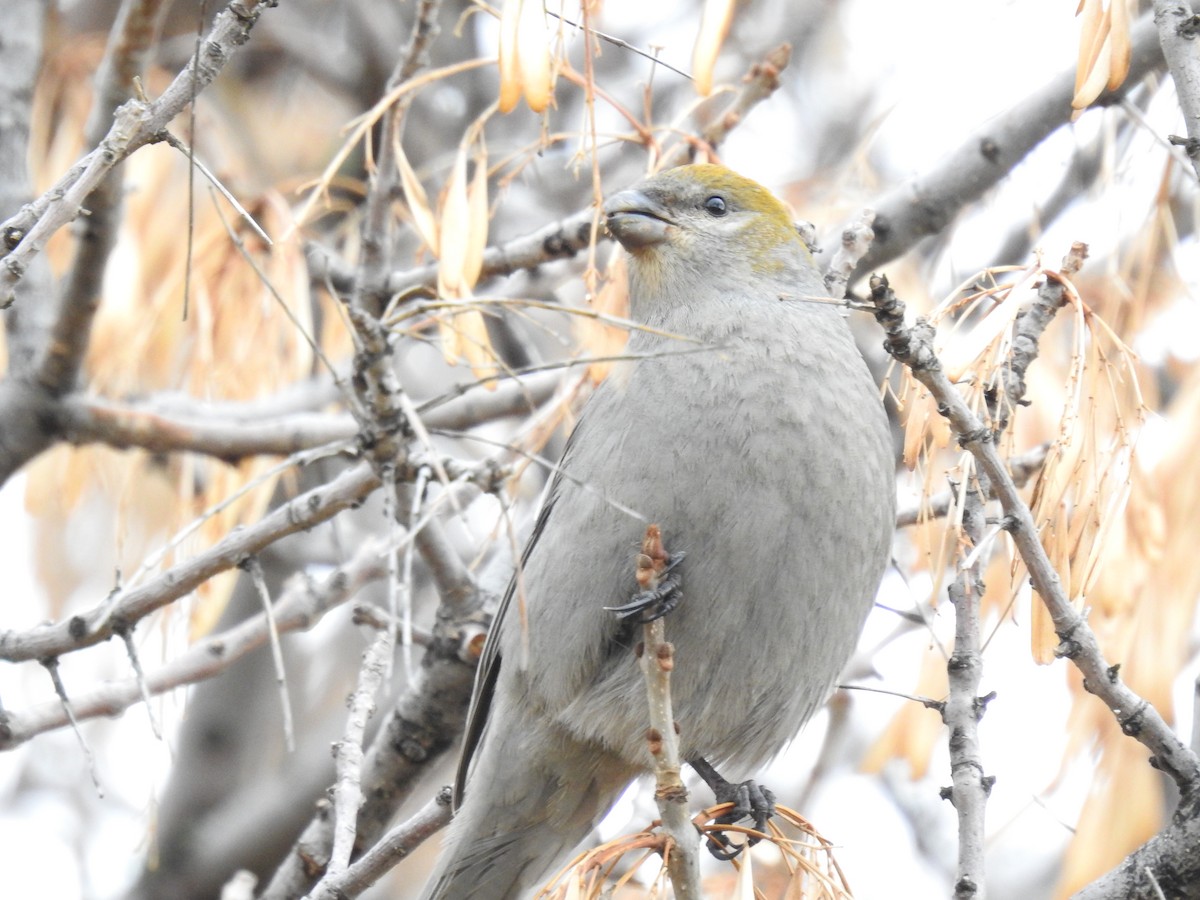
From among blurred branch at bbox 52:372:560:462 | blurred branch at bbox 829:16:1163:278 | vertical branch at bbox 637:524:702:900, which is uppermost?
blurred branch at bbox 829:16:1163:278

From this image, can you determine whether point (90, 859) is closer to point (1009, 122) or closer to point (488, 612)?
point (488, 612)

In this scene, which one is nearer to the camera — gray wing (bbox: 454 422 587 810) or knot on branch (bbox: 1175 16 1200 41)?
knot on branch (bbox: 1175 16 1200 41)

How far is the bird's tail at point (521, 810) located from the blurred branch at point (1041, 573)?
1453mm

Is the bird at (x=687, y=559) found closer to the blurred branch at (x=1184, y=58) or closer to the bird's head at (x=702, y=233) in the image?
the bird's head at (x=702, y=233)

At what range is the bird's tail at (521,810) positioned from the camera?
3.59 meters

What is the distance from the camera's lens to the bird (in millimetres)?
3225

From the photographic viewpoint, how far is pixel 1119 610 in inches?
130

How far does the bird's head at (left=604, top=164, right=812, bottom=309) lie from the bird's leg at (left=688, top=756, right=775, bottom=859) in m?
1.33

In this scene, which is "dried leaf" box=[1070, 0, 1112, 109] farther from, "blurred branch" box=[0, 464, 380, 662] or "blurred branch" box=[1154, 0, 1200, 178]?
"blurred branch" box=[0, 464, 380, 662]

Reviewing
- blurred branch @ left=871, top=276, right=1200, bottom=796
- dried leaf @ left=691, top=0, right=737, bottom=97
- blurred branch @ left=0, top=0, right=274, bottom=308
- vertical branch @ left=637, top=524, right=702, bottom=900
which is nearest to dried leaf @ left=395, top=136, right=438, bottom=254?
dried leaf @ left=691, top=0, right=737, bottom=97

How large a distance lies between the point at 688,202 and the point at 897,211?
75cm

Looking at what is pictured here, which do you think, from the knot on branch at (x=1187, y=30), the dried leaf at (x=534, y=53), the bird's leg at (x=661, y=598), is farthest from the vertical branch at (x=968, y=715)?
the dried leaf at (x=534, y=53)

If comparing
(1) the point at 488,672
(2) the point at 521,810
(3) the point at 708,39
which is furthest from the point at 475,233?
(2) the point at 521,810

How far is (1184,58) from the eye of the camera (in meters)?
2.38
